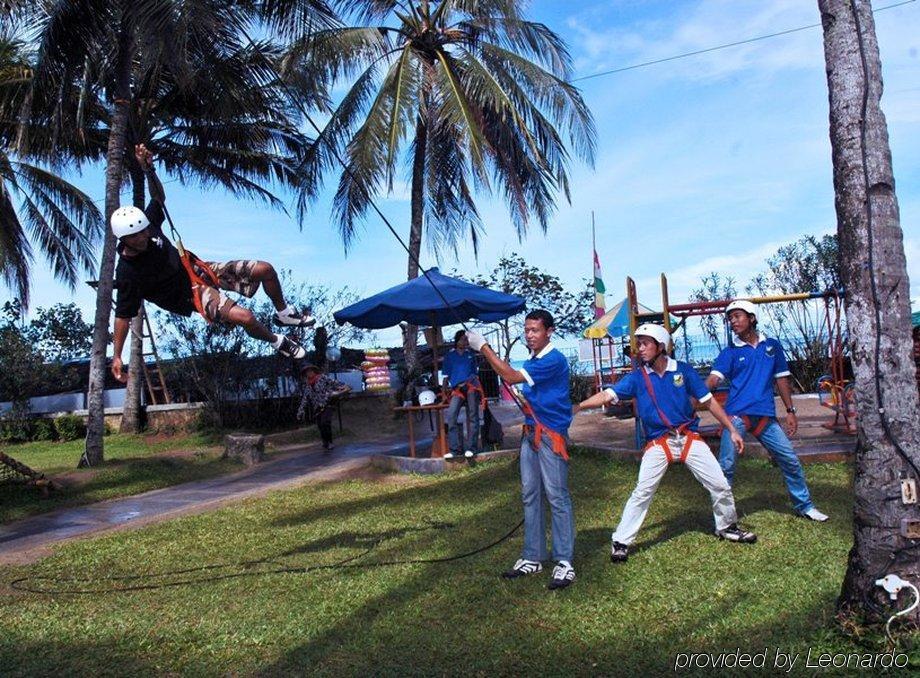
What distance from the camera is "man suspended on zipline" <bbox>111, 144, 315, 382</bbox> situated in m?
6.11

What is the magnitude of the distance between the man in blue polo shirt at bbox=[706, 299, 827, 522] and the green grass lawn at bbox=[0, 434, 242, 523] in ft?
29.5

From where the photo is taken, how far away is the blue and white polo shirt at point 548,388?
5.60 meters

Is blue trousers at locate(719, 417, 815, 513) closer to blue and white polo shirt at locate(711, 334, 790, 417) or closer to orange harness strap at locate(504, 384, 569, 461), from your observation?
blue and white polo shirt at locate(711, 334, 790, 417)

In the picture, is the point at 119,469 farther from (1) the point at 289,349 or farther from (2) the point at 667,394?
(2) the point at 667,394

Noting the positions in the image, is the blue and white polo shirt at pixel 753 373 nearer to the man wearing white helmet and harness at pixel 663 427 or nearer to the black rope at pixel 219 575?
the man wearing white helmet and harness at pixel 663 427

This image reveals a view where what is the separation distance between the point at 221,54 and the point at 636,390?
1025cm

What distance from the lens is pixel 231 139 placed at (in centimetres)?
1831

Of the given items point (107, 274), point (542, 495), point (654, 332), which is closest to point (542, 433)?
point (542, 495)

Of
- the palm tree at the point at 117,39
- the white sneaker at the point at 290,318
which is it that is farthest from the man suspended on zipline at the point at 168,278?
the palm tree at the point at 117,39

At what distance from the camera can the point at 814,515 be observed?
6.59 m

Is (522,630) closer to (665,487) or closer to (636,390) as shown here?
Answer: (636,390)

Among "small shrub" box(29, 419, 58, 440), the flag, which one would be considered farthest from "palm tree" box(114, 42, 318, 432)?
the flag

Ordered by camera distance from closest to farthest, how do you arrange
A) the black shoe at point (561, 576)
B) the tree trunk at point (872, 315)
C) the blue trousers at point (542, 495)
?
1. the tree trunk at point (872, 315)
2. the black shoe at point (561, 576)
3. the blue trousers at point (542, 495)

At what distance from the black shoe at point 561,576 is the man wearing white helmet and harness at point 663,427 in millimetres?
545
